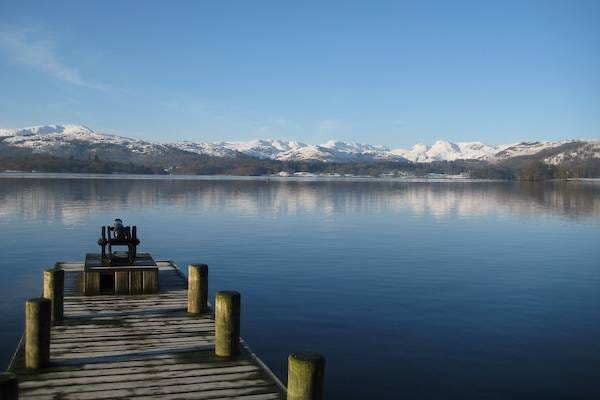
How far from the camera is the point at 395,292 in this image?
24.0 metres

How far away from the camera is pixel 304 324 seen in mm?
18859

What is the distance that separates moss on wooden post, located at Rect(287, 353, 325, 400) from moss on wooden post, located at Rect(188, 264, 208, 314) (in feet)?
26.1

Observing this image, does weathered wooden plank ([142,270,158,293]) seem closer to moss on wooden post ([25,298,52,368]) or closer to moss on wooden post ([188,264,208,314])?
moss on wooden post ([188,264,208,314])

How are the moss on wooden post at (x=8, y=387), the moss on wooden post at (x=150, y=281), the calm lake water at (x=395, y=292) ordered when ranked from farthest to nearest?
the moss on wooden post at (x=150, y=281) → the calm lake water at (x=395, y=292) → the moss on wooden post at (x=8, y=387)

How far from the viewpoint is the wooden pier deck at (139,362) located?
10.4 meters

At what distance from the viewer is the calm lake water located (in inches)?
591

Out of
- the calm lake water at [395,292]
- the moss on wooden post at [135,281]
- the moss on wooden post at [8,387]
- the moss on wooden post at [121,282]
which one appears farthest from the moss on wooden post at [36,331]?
the moss on wooden post at [135,281]

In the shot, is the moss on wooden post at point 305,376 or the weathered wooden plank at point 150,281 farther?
the weathered wooden plank at point 150,281

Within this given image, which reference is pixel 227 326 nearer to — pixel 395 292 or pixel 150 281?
pixel 150 281

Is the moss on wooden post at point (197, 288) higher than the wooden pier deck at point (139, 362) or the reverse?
higher

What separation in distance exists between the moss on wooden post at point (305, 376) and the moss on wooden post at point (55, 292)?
Answer: 28.2 feet

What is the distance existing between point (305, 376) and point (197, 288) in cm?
832

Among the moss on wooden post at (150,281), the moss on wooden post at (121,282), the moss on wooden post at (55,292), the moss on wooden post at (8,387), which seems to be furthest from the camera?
the moss on wooden post at (150,281)

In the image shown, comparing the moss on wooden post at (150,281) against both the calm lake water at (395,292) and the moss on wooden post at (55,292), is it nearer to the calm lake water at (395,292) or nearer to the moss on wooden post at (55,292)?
the calm lake water at (395,292)
